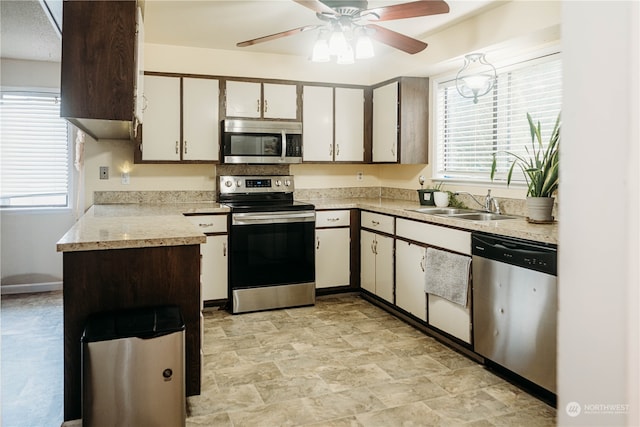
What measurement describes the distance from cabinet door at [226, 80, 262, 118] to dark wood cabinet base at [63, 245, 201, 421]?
234 cm

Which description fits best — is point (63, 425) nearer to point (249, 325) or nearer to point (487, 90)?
point (249, 325)

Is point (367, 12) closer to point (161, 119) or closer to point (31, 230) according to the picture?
point (161, 119)

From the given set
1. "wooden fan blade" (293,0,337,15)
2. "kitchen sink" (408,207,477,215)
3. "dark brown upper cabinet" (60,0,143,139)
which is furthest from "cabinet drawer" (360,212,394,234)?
"dark brown upper cabinet" (60,0,143,139)

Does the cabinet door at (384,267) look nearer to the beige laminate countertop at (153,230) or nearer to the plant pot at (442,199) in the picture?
the beige laminate countertop at (153,230)

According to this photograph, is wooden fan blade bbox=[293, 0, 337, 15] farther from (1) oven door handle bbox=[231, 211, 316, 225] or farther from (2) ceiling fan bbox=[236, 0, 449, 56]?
(1) oven door handle bbox=[231, 211, 316, 225]

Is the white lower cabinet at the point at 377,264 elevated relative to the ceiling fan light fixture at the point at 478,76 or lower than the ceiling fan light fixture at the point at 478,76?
lower

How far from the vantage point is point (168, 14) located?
362cm

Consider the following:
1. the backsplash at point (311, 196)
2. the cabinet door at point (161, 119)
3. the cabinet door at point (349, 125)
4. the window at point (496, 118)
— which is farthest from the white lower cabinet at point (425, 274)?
the cabinet door at point (161, 119)

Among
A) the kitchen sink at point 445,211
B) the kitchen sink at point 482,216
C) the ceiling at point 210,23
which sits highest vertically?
the ceiling at point 210,23

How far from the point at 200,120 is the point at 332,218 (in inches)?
58.4

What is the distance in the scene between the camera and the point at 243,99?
456 cm

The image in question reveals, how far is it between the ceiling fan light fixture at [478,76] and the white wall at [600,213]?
336cm

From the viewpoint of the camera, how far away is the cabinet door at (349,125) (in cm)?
494

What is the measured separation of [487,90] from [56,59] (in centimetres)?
404
